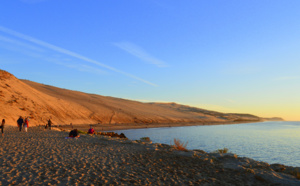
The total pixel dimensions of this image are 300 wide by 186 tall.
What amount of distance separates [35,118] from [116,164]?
4451 centimetres

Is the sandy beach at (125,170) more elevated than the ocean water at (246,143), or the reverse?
the sandy beach at (125,170)

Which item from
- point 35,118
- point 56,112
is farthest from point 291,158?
point 56,112

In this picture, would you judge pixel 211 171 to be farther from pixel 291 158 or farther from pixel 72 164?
pixel 291 158

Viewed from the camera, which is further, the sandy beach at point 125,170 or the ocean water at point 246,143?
the ocean water at point 246,143

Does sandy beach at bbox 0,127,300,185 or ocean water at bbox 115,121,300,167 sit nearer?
sandy beach at bbox 0,127,300,185

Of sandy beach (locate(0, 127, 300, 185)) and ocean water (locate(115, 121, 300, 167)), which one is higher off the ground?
sandy beach (locate(0, 127, 300, 185))

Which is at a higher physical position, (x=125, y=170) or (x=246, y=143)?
(x=125, y=170)

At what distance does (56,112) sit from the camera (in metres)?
61.5

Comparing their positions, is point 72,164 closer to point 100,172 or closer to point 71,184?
point 100,172

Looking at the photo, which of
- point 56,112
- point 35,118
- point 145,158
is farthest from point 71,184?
point 56,112

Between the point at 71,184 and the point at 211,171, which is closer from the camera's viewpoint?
the point at 71,184

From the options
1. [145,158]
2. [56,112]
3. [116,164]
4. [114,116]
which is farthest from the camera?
[114,116]

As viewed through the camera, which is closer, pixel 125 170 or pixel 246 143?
pixel 125 170

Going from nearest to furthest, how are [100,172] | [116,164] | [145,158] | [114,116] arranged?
[100,172] < [116,164] < [145,158] < [114,116]
